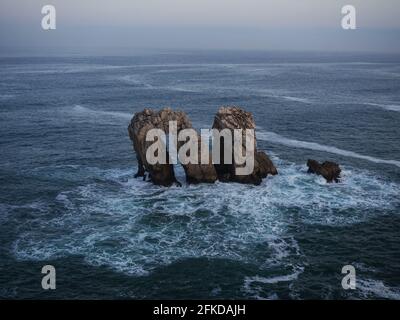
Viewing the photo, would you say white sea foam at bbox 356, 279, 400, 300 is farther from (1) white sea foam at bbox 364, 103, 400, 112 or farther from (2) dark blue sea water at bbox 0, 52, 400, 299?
(1) white sea foam at bbox 364, 103, 400, 112

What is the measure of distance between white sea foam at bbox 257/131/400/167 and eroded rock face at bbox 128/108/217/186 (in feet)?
83.9

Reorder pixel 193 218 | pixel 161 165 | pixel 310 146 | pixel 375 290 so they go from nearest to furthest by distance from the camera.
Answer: pixel 375 290, pixel 193 218, pixel 161 165, pixel 310 146

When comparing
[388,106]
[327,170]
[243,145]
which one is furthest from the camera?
[388,106]

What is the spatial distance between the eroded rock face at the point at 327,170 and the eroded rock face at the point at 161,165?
14.8 m

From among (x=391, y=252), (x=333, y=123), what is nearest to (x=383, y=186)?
(x=391, y=252)

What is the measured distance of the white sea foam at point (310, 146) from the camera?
71.3m

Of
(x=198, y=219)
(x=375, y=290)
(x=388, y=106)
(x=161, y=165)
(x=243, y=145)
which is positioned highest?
(x=388, y=106)

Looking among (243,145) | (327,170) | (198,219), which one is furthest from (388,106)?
(198,219)

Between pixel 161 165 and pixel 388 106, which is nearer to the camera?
pixel 161 165

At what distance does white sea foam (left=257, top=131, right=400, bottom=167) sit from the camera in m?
71.3

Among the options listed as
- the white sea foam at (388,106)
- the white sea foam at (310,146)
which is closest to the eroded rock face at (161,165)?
the white sea foam at (310,146)

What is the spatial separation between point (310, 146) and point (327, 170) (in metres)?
17.2

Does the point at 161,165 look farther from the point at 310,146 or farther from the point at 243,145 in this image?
the point at 310,146

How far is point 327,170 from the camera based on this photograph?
62.8m
